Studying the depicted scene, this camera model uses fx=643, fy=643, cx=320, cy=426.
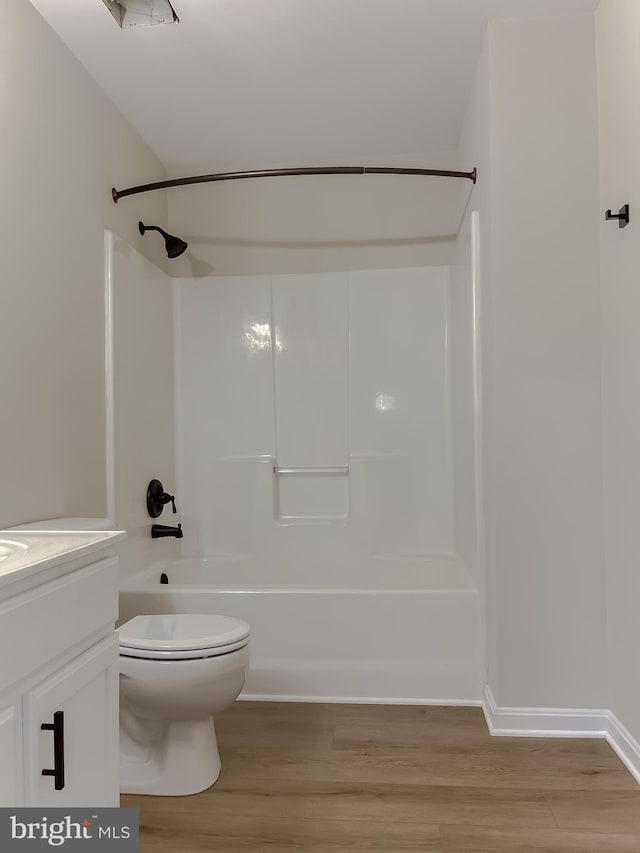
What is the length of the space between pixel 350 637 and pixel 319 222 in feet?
7.07

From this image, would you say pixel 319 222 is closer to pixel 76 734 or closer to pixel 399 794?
pixel 399 794

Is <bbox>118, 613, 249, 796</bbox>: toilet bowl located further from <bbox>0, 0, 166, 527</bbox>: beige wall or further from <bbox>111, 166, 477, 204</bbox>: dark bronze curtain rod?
<bbox>111, 166, 477, 204</bbox>: dark bronze curtain rod

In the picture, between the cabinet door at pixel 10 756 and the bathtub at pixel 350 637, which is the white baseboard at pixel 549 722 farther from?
the cabinet door at pixel 10 756

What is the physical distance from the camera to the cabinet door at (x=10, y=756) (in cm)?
107

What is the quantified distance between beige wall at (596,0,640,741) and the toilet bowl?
1.21m

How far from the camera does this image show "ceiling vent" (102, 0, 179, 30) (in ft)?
7.00

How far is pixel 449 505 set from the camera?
3.33m

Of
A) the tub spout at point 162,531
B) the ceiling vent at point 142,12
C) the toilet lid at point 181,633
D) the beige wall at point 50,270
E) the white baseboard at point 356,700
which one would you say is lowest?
the white baseboard at point 356,700

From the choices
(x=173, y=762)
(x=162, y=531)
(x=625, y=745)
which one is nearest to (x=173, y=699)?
(x=173, y=762)

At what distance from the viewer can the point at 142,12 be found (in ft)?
7.11

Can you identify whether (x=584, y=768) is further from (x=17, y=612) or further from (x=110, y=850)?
(x=17, y=612)

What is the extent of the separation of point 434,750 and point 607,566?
0.85 meters

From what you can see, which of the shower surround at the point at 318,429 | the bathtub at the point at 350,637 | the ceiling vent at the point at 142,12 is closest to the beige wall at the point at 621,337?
the bathtub at the point at 350,637

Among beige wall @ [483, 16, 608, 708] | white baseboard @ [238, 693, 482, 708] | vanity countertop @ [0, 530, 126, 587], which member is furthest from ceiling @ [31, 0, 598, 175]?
white baseboard @ [238, 693, 482, 708]
